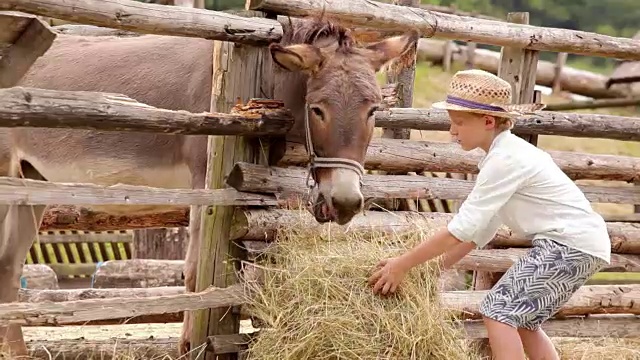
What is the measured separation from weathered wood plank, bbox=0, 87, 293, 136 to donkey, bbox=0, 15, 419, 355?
0.83ft

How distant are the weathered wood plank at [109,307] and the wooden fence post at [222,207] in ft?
0.46

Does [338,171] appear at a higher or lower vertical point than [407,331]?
higher

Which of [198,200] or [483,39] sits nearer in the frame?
[198,200]

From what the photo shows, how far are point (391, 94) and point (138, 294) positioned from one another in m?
2.83

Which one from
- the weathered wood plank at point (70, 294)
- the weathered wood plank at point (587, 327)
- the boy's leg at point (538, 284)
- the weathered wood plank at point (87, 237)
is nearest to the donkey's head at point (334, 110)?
the boy's leg at point (538, 284)

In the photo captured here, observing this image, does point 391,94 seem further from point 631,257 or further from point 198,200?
point 631,257

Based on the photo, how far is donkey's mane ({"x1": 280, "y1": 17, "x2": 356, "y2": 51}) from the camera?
4941mm

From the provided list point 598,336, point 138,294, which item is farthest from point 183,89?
point 598,336

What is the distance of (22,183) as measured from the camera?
4062 mm

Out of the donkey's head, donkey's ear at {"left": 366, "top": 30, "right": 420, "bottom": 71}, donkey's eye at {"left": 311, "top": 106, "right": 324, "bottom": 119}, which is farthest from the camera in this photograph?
donkey's ear at {"left": 366, "top": 30, "right": 420, "bottom": 71}

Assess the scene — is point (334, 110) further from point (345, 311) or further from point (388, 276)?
point (345, 311)

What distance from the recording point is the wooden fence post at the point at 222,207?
16.1 feet

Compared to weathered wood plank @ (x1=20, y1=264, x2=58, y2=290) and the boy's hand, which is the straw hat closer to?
the boy's hand

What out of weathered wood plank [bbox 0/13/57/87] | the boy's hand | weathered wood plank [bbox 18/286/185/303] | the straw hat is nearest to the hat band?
the straw hat
